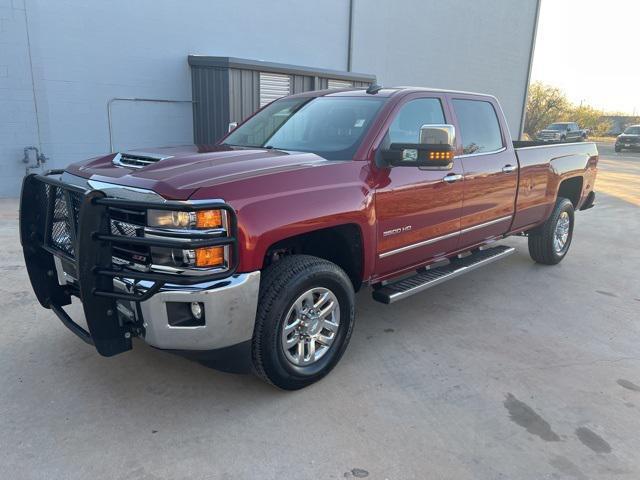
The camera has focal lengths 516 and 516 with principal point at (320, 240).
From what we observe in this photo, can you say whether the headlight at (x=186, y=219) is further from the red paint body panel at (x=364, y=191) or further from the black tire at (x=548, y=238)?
the black tire at (x=548, y=238)

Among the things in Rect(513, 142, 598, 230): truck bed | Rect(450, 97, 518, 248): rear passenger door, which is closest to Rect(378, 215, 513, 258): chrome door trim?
Rect(450, 97, 518, 248): rear passenger door

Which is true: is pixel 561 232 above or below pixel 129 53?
below

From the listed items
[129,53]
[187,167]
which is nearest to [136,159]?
[187,167]

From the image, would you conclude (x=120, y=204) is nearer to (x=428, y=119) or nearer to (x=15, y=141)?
(x=428, y=119)

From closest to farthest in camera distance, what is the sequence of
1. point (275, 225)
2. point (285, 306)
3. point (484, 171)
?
1. point (275, 225)
2. point (285, 306)
3. point (484, 171)

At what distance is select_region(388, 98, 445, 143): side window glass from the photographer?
3917mm

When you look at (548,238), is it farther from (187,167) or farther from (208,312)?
(208,312)

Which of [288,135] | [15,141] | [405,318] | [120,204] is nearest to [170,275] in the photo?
[120,204]

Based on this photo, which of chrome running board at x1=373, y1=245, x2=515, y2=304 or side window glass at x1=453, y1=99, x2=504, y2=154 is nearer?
chrome running board at x1=373, y1=245, x2=515, y2=304

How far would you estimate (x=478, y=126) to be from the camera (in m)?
4.83

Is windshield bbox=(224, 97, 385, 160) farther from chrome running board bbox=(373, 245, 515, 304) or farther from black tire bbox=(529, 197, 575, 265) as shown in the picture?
black tire bbox=(529, 197, 575, 265)

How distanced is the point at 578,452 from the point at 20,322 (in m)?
4.04

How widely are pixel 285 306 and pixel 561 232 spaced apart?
4709 mm

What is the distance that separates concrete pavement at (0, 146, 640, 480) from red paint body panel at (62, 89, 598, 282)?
0.73 metres
